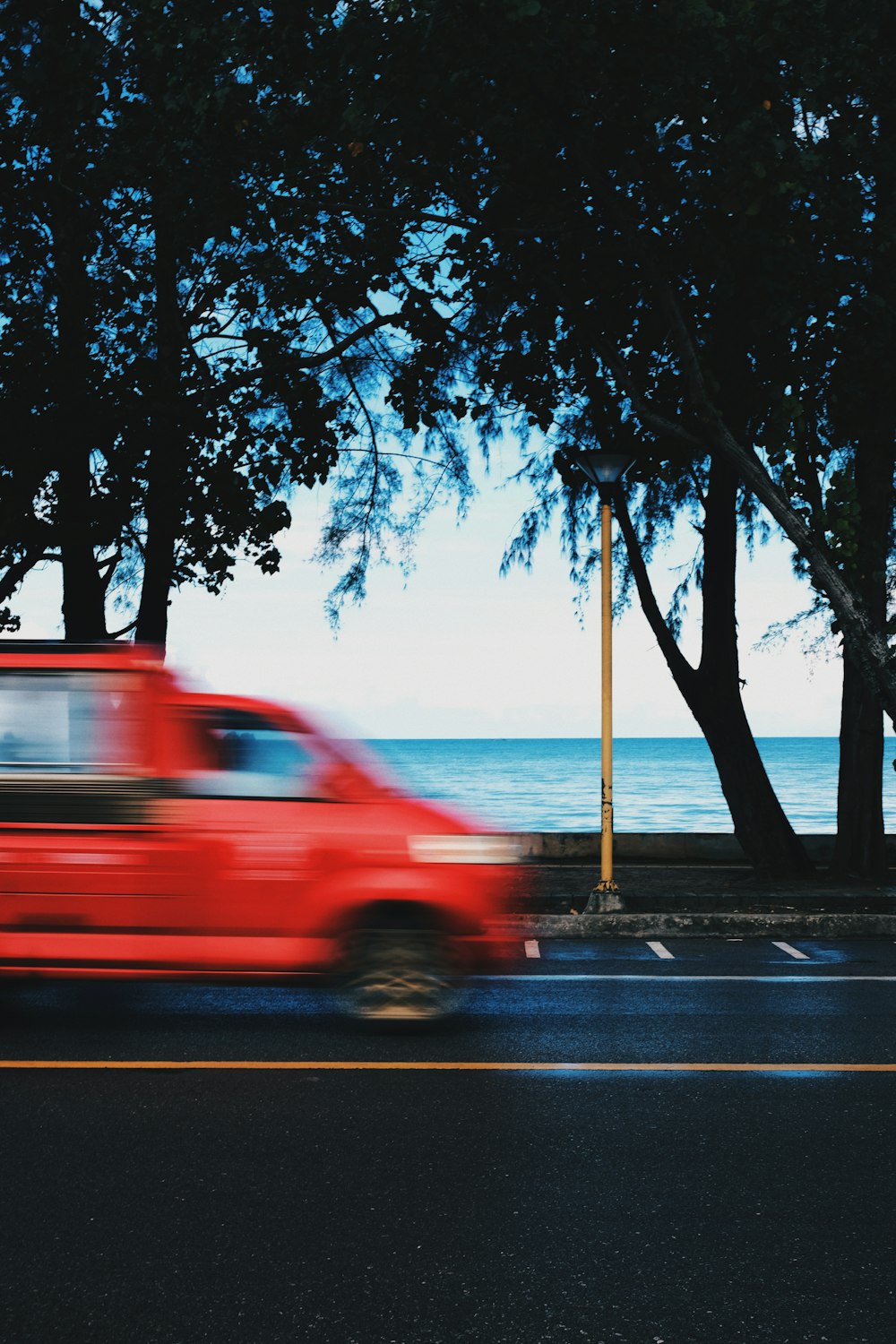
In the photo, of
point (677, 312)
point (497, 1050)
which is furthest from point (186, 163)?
point (497, 1050)

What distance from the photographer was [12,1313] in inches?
142

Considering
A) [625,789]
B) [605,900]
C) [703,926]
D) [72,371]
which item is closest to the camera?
[703,926]

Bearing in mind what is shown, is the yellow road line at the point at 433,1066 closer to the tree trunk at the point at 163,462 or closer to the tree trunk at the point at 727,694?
the tree trunk at the point at 163,462

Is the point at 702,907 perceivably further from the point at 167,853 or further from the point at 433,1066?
the point at 167,853

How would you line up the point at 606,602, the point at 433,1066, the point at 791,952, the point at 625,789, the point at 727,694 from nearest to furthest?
the point at 433,1066
the point at 791,952
the point at 606,602
the point at 727,694
the point at 625,789

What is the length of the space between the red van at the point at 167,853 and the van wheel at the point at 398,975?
0.03 metres

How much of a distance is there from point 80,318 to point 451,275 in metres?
4.51

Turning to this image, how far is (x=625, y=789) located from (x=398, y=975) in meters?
72.1

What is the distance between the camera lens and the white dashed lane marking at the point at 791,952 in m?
10.5

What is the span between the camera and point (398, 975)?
7.04 meters

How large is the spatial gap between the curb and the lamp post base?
330mm

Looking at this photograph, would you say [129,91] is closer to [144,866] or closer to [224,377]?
[224,377]

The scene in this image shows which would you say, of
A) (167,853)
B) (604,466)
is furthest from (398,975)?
(604,466)

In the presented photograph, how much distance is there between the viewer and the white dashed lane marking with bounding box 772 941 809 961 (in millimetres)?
10453
